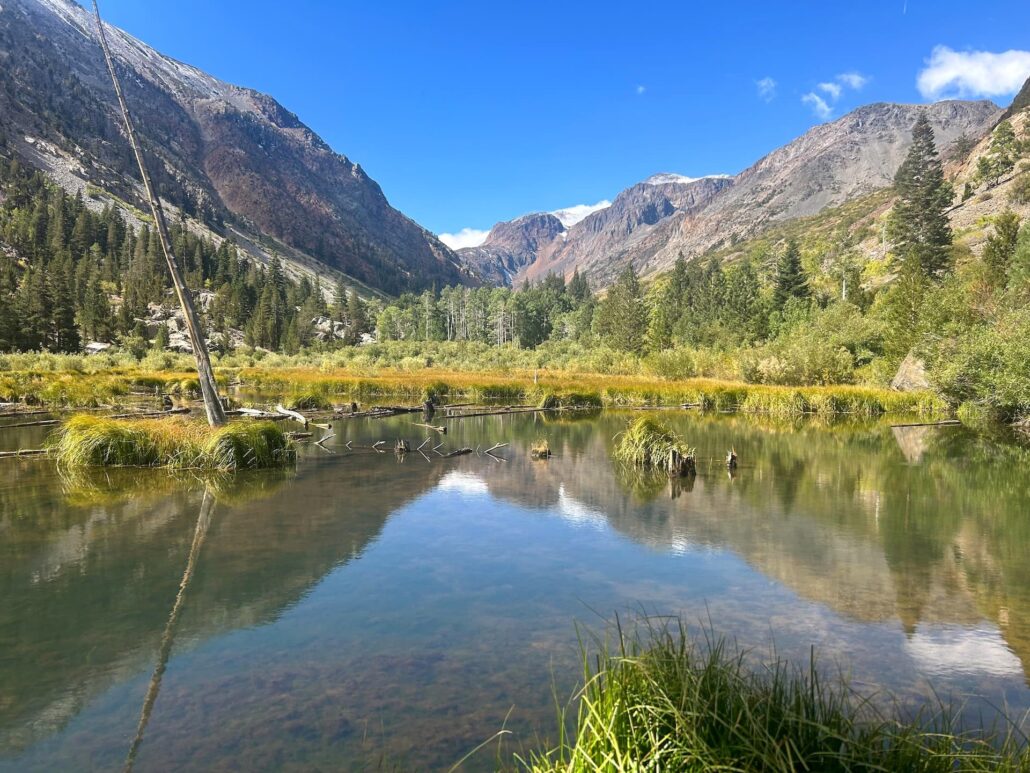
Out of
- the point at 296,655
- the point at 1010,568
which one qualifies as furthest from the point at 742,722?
the point at 1010,568

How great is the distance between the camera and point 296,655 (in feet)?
21.8

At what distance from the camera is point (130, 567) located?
9.39 meters

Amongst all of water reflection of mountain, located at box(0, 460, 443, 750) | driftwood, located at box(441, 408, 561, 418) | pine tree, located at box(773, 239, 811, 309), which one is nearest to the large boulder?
driftwood, located at box(441, 408, 561, 418)

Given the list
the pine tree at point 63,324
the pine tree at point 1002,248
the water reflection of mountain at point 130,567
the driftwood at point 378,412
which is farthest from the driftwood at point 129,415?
the pine tree at point 1002,248

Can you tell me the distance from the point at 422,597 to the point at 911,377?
4718 centimetres

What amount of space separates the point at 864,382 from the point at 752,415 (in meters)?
20.7

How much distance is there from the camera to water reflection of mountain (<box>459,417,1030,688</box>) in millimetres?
8625

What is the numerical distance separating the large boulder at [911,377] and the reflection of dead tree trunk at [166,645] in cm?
4611

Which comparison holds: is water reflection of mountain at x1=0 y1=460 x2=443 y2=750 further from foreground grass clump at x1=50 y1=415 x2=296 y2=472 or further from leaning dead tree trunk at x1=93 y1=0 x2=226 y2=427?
leaning dead tree trunk at x1=93 y1=0 x2=226 y2=427

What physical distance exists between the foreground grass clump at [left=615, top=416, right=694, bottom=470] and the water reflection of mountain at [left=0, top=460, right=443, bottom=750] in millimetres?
7173

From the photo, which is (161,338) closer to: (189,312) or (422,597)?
(189,312)

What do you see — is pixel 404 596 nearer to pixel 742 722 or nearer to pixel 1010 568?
pixel 742 722

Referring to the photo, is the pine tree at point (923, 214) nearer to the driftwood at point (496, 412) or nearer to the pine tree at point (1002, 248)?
the pine tree at point (1002, 248)

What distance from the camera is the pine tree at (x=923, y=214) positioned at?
255 ft
